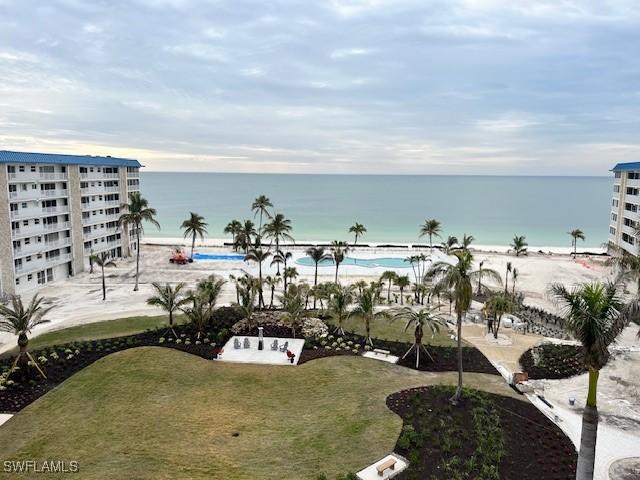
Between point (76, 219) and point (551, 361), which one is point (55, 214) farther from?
point (551, 361)

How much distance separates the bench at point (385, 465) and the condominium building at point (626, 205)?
56756 millimetres

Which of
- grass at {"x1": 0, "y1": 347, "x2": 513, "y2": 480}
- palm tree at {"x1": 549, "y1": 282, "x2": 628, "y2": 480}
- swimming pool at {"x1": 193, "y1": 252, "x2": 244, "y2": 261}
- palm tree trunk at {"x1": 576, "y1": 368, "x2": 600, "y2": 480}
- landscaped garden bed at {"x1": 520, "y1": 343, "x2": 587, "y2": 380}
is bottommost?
landscaped garden bed at {"x1": 520, "y1": 343, "x2": 587, "y2": 380}

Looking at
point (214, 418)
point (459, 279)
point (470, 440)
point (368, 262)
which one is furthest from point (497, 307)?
point (368, 262)

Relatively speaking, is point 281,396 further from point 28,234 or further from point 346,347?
point 28,234

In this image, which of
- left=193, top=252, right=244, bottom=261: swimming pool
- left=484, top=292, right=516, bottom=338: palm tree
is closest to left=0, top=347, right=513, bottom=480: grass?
left=484, top=292, right=516, bottom=338: palm tree

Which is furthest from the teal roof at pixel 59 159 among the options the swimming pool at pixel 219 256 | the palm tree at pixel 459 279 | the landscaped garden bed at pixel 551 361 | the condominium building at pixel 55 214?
the landscaped garden bed at pixel 551 361

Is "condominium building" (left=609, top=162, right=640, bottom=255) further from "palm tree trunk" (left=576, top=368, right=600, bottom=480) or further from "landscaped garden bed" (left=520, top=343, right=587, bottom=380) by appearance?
"palm tree trunk" (left=576, top=368, right=600, bottom=480)

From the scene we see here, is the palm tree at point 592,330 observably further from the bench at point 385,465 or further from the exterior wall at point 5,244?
the exterior wall at point 5,244

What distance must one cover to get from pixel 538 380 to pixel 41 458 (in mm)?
26513

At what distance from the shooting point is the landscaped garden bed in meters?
28.8

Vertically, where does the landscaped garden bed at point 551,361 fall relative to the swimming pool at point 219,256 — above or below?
below

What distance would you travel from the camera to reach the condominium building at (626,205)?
62312mm

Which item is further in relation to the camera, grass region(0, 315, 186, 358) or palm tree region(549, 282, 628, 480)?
grass region(0, 315, 186, 358)

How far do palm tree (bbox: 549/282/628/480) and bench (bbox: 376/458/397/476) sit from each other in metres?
6.56
